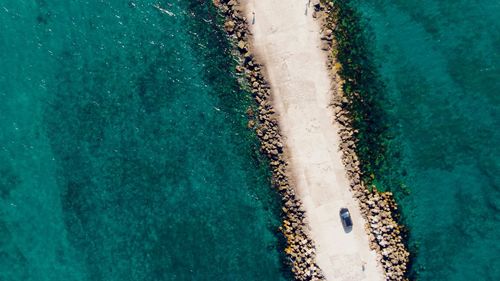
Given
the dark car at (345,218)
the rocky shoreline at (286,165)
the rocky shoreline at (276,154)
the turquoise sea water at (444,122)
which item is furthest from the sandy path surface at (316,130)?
the turquoise sea water at (444,122)

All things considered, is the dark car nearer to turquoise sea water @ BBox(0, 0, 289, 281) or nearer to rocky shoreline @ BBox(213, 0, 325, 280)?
rocky shoreline @ BBox(213, 0, 325, 280)

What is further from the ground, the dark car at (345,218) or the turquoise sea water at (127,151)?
the turquoise sea water at (127,151)

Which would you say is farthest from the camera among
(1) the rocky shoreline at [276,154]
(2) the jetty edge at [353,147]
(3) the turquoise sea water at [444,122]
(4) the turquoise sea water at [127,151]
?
(4) the turquoise sea water at [127,151]

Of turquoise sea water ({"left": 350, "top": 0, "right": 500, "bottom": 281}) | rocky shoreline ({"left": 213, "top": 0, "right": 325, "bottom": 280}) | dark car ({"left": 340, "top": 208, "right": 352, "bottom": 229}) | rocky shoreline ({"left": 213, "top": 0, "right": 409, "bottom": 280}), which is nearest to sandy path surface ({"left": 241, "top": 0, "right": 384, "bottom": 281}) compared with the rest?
dark car ({"left": 340, "top": 208, "right": 352, "bottom": 229})

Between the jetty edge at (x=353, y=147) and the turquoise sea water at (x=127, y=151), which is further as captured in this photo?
the turquoise sea water at (x=127, y=151)

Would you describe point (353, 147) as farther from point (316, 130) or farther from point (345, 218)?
point (345, 218)

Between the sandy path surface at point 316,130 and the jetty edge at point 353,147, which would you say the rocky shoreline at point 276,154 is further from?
the jetty edge at point 353,147

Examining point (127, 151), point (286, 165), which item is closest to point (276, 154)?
point (286, 165)

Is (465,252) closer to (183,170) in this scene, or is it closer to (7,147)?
(183,170)
